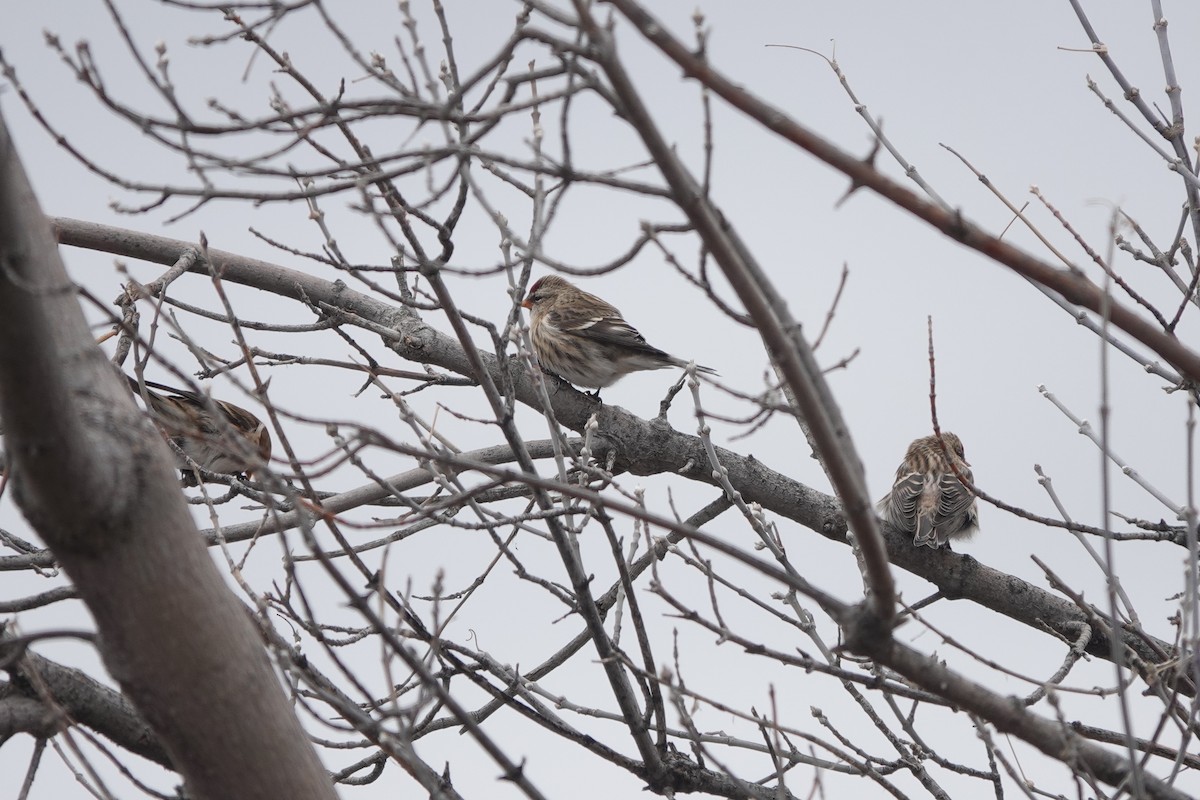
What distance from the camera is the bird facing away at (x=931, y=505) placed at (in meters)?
6.16

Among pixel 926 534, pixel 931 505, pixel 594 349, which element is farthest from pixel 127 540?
pixel 594 349

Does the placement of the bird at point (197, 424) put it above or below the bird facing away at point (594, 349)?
below

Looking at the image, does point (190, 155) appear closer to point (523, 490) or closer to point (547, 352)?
point (523, 490)

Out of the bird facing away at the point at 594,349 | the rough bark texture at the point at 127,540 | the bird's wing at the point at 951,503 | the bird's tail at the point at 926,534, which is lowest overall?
the rough bark texture at the point at 127,540

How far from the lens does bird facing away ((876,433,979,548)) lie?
616 cm

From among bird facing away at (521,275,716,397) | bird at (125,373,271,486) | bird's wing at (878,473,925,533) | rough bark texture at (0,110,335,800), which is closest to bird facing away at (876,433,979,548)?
bird's wing at (878,473,925,533)

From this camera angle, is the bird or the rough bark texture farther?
the bird

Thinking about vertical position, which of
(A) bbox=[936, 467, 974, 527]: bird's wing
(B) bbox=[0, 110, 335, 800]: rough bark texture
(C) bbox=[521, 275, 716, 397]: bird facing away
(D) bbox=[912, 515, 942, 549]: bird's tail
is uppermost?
(C) bbox=[521, 275, 716, 397]: bird facing away

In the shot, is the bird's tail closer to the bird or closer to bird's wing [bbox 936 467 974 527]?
bird's wing [bbox 936 467 974 527]

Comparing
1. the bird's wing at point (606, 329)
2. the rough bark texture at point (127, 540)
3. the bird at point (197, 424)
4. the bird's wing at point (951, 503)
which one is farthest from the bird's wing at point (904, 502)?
the rough bark texture at point (127, 540)

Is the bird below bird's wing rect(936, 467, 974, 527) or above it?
above

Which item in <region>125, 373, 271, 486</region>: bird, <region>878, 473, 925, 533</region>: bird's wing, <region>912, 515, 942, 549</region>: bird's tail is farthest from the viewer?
<region>878, 473, 925, 533</region>: bird's wing

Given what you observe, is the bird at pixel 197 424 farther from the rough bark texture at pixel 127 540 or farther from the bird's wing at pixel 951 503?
the bird's wing at pixel 951 503

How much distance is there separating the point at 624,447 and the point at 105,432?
11.4ft
